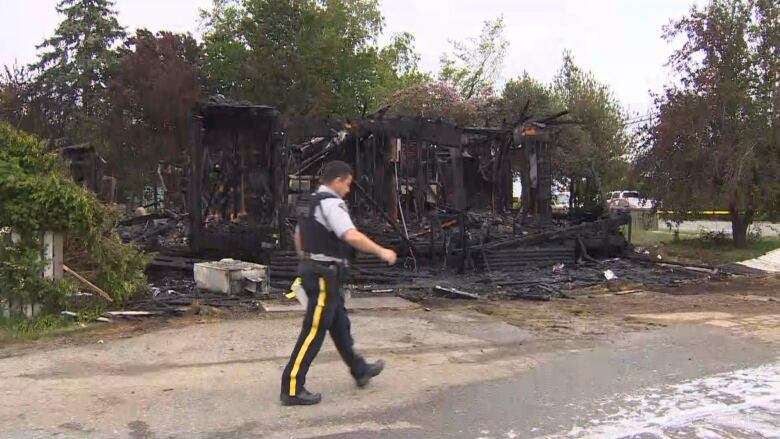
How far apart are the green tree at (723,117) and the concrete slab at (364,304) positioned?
31.1ft

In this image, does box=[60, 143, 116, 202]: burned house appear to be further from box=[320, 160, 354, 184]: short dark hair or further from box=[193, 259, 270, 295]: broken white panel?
box=[320, 160, 354, 184]: short dark hair

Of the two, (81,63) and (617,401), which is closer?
(617,401)

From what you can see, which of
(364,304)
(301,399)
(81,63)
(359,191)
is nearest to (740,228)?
(359,191)

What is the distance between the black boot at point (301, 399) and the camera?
5156 millimetres

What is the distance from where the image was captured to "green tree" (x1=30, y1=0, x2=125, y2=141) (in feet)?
101

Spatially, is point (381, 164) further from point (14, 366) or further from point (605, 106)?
point (605, 106)

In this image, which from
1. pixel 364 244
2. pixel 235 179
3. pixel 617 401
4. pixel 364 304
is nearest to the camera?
pixel 364 244

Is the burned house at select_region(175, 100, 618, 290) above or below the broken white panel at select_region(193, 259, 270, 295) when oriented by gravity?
above

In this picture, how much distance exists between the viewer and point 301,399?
517 cm

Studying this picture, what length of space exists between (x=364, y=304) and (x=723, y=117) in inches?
446

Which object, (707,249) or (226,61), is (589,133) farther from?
(226,61)

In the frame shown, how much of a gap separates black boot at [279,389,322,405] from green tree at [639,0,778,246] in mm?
13296

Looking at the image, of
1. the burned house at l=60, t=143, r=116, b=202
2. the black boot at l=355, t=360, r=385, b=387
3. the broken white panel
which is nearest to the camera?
the black boot at l=355, t=360, r=385, b=387

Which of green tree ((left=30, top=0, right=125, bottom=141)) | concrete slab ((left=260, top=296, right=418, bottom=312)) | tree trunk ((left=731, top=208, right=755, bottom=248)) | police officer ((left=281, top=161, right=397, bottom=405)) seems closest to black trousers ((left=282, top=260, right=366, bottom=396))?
police officer ((left=281, top=161, right=397, bottom=405))
